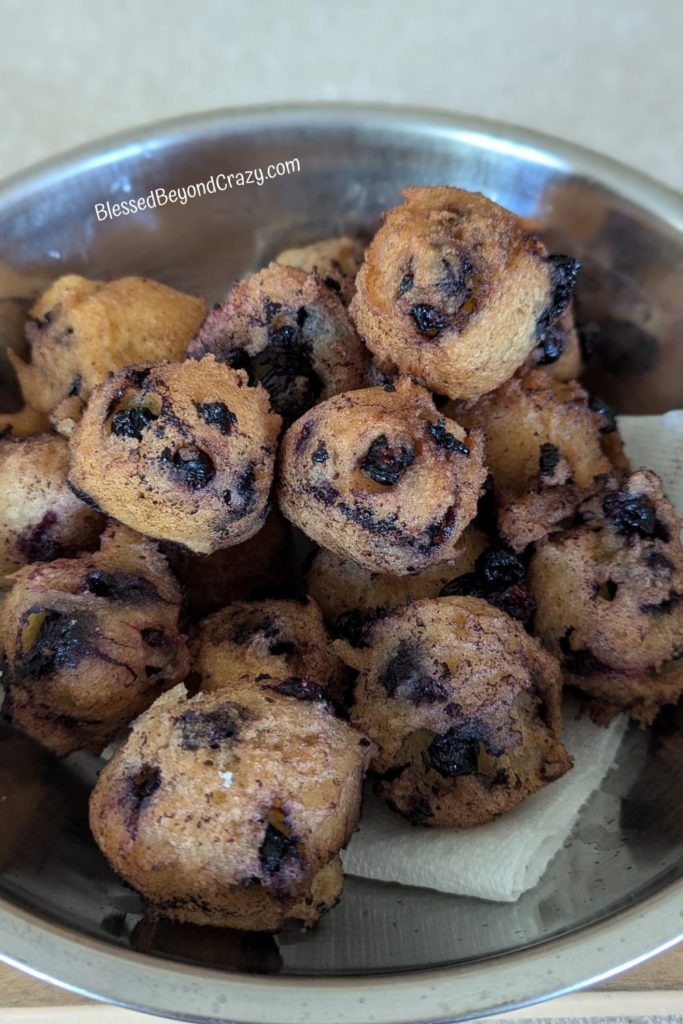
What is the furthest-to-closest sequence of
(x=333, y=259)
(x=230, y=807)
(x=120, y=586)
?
1. (x=333, y=259)
2. (x=120, y=586)
3. (x=230, y=807)

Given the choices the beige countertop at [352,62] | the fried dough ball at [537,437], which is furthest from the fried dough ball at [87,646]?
the beige countertop at [352,62]

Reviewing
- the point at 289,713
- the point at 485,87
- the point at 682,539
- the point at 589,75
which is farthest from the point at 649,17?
the point at 289,713

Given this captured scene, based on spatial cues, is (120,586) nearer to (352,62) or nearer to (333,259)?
(333,259)

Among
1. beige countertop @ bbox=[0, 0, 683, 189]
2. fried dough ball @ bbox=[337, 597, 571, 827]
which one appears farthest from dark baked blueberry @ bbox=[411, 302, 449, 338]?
beige countertop @ bbox=[0, 0, 683, 189]

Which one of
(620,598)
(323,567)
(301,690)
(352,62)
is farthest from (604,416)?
(352,62)

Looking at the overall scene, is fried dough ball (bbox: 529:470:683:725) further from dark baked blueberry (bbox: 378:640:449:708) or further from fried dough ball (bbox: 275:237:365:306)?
fried dough ball (bbox: 275:237:365:306)

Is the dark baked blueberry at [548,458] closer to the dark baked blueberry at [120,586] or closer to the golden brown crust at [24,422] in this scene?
the dark baked blueberry at [120,586]
